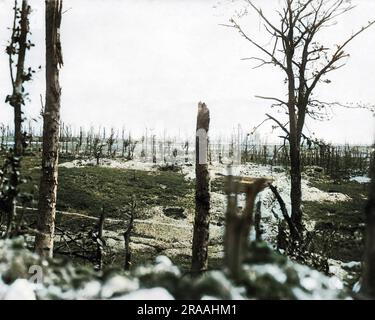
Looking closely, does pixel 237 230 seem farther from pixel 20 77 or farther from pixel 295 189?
pixel 295 189

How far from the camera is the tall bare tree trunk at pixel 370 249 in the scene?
2914 millimetres

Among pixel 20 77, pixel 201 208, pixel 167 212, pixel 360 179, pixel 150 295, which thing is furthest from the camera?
pixel 360 179

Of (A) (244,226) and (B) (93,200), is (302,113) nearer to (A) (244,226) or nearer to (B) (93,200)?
(A) (244,226)

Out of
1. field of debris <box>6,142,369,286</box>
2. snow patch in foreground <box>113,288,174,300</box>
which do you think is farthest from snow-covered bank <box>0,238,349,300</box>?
field of debris <box>6,142,369,286</box>

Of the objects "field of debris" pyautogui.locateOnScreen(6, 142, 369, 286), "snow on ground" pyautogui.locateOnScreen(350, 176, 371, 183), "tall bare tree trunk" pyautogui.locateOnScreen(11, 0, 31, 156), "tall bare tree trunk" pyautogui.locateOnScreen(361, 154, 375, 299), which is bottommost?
"field of debris" pyautogui.locateOnScreen(6, 142, 369, 286)

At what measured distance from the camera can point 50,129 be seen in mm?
6195

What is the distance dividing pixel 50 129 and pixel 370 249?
15.8ft

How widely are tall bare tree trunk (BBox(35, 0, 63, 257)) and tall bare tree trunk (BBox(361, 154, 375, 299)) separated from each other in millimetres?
4575

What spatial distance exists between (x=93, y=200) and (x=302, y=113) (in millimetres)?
15355

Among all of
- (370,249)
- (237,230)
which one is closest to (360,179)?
(370,249)

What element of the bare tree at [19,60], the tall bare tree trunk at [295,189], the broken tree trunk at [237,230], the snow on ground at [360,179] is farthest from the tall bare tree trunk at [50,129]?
the snow on ground at [360,179]

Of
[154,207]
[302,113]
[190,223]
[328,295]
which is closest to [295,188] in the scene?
[302,113]

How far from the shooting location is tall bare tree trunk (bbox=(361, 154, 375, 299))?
115 inches

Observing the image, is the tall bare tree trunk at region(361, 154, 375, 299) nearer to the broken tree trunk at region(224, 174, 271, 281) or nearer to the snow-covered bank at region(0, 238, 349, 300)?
the snow-covered bank at region(0, 238, 349, 300)
